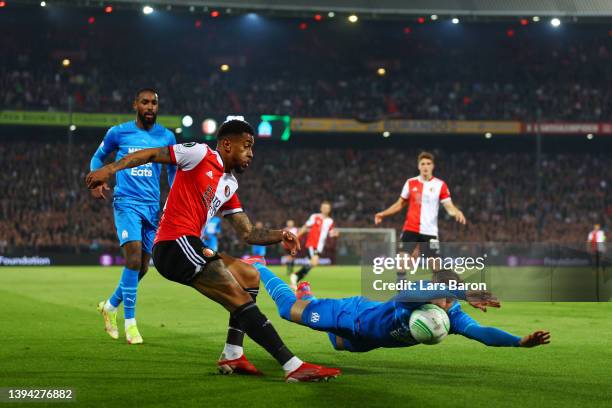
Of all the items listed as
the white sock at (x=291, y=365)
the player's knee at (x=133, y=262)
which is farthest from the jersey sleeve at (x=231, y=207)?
the player's knee at (x=133, y=262)

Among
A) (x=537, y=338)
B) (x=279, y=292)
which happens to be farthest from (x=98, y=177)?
(x=537, y=338)

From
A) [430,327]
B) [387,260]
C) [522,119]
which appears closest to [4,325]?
[387,260]

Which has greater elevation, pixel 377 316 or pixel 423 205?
pixel 423 205

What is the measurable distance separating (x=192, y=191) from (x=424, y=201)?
8.58 metres

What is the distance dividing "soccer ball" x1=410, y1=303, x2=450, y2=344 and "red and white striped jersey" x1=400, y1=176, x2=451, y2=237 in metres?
8.41

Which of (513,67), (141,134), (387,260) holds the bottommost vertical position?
(387,260)

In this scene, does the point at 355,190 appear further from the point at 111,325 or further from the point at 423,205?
the point at 111,325

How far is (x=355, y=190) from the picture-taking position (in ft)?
166

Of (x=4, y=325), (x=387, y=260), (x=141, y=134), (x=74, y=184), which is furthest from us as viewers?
(x=74, y=184)

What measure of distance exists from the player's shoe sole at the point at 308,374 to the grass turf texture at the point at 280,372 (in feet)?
0.19

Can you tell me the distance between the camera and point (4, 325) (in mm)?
11297

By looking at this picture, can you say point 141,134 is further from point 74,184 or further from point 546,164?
point 546,164

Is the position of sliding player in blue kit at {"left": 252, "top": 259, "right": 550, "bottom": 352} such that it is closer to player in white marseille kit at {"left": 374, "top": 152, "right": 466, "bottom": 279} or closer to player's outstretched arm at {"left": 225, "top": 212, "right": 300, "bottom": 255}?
player's outstretched arm at {"left": 225, "top": 212, "right": 300, "bottom": 255}

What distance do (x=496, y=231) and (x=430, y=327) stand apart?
42.9 meters
